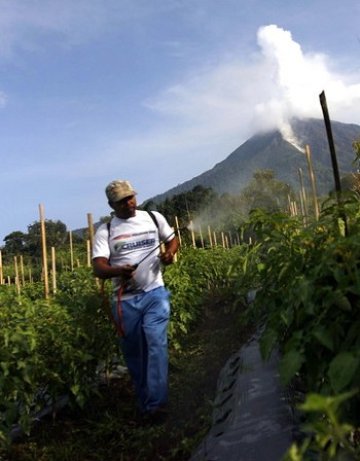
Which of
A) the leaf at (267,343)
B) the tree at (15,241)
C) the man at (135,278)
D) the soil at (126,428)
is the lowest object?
the soil at (126,428)

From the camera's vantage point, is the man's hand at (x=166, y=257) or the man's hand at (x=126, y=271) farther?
the man's hand at (x=166, y=257)

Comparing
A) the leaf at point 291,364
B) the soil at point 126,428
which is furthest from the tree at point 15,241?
the leaf at point 291,364

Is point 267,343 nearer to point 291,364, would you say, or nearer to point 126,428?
point 291,364

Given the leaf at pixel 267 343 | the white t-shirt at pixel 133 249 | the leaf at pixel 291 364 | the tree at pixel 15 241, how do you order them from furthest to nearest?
the tree at pixel 15 241 → the white t-shirt at pixel 133 249 → the leaf at pixel 267 343 → the leaf at pixel 291 364

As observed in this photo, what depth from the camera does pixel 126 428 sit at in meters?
3.79

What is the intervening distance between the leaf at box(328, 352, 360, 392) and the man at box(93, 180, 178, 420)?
2651mm

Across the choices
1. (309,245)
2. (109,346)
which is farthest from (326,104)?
(109,346)

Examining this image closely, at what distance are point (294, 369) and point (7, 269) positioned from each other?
86.2 ft

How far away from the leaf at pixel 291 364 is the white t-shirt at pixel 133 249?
2.58m

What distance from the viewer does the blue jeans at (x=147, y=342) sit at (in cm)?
375

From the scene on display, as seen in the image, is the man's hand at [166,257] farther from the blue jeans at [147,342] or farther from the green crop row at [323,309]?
the green crop row at [323,309]

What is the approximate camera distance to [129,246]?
393cm

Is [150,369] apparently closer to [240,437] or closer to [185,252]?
[240,437]

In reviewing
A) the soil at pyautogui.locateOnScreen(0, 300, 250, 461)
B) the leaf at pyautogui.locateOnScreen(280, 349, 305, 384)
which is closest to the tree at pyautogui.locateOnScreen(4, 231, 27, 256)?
the soil at pyautogui.locateOnScreen(0, 300, 250, 461)
